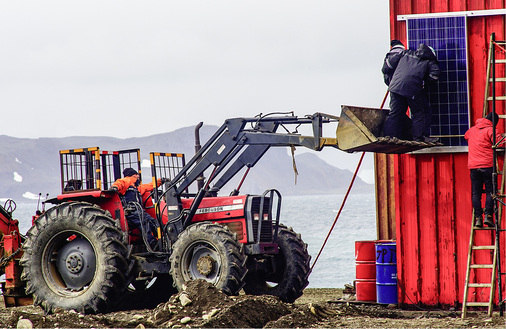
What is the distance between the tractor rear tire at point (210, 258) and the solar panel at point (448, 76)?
12.7ft

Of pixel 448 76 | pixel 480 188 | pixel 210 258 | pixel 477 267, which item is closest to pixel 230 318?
pixel 210 258

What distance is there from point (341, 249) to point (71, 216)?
5050cm

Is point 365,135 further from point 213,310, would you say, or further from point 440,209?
point 213,310

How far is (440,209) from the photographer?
47.0ft

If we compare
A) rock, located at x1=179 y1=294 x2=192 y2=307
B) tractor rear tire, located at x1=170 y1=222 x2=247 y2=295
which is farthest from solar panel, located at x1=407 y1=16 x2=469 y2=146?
rock, located at x1=179 y1=294 x2=192 y2=307

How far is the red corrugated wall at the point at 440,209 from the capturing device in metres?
14.2

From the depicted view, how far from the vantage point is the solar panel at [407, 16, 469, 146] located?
14.3 m

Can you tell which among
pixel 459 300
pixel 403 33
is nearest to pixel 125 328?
pixel 459 300

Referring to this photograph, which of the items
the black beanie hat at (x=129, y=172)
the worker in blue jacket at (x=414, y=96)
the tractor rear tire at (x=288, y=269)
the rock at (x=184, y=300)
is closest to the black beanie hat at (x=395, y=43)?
the worker in blue jacket at (x=414, y=96)

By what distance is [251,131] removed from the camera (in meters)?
14.6

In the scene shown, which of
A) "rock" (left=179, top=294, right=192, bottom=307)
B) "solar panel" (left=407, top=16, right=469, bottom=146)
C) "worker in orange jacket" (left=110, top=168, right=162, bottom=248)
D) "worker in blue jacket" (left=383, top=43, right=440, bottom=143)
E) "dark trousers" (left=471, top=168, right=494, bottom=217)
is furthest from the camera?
"worker in orange jacket" (left=110, top=168, right=162, bottom=248)

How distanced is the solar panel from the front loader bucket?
527mm

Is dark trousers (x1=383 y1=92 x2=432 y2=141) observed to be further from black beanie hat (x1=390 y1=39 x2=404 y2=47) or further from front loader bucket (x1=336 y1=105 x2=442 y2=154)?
black beanie hat (x1=390 y1=39 x2=404 y2=47)

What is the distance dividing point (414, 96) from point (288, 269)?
3.66 meters
